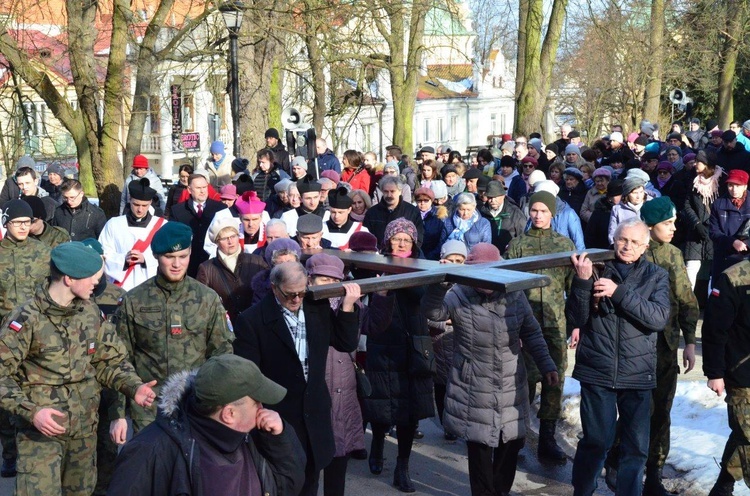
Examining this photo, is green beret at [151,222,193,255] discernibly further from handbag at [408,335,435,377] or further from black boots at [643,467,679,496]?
black boots at [643,467,679,496]

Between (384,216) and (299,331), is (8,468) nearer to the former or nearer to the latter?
(299,331)

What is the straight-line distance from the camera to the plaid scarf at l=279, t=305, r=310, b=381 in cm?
582

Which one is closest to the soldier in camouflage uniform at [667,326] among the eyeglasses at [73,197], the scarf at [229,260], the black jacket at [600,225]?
the scarf at [229,260]

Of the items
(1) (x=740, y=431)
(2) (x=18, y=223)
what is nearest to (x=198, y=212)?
(2) (x=18, y=223)

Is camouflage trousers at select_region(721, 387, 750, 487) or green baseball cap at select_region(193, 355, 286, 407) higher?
green baseball cap at select_region(193, 355, 286, 407)

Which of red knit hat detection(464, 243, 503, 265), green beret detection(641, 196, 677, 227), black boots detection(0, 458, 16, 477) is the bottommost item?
black boots detection(0, 458, 16, 477)

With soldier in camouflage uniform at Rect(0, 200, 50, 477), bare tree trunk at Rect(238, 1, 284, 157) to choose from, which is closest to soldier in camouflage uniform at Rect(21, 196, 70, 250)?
soldier in camouflage uniform at Rect(0, 200, 50, 477)

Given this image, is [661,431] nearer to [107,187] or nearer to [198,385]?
[198,385]

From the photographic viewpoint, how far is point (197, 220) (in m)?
11.1

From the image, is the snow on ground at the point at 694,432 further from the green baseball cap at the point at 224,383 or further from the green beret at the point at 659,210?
the green baseball cap at the point at 224,383

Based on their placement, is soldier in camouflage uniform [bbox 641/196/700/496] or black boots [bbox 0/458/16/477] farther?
black boots [bbox 0/458/16/477]

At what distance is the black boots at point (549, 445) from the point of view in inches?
326

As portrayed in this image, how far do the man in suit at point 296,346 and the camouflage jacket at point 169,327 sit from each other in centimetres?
51

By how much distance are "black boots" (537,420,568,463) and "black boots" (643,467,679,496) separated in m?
1.03
